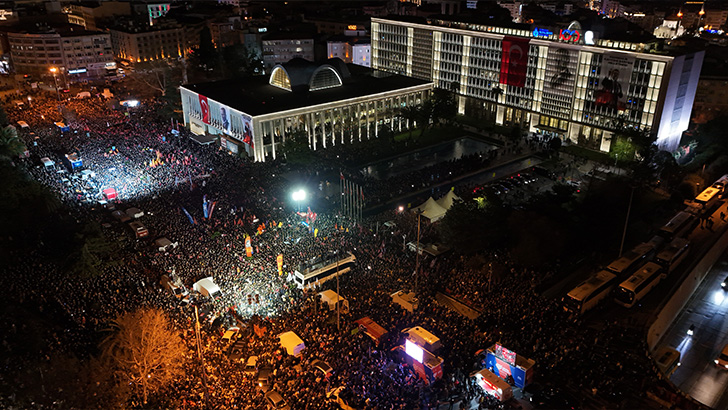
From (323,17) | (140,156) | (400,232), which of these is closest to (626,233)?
(400,232)

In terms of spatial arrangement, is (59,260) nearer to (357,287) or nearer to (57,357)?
(57,357)

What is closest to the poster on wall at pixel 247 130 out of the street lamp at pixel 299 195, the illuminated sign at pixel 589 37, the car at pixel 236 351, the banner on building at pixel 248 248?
the street lamp at pixel 299 195

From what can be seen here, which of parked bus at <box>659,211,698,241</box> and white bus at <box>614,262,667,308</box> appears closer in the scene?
white bus at <box>614,262,667,308</box>

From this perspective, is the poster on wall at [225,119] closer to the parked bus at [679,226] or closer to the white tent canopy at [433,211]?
the white tent canopy at [433,211]

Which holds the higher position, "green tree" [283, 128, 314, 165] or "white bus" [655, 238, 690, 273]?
"green tree" [283, 128, 314, 165]

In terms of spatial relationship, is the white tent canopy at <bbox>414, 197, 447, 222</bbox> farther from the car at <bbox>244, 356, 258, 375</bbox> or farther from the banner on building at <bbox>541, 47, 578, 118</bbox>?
the banner on building at <bbox>541, 47, 578, 118</bbox>

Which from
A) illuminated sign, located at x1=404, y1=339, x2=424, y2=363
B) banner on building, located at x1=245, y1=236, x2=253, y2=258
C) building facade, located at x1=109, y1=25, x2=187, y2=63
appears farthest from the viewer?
building facade, located at x1=109, y1=25, x2=187, y2=63

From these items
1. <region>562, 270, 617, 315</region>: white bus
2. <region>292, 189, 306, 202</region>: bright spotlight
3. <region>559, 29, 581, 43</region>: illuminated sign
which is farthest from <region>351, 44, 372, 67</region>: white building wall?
<region>562, 270, 617, 315</region>: white bus
